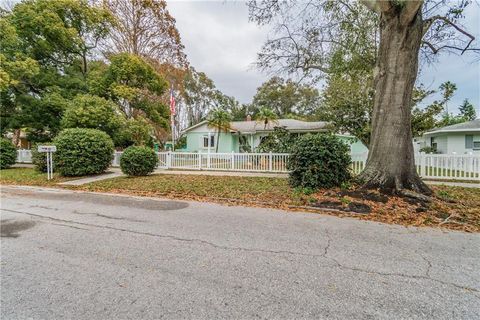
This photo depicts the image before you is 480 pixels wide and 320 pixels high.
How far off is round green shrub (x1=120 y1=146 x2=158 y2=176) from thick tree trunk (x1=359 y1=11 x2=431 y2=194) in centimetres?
916

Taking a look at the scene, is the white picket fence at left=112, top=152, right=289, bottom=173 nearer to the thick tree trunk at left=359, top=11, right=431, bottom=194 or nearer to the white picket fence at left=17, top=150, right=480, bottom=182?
the white picket fence at left=17, top=150, right=480, bottom=182

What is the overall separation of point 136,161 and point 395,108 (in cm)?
1017

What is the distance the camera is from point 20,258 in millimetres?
3295

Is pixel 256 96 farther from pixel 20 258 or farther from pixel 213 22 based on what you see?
pixel 20 258

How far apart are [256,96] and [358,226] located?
37.7 m

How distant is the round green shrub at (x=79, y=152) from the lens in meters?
11.0

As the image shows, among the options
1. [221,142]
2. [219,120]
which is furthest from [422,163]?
[221,142]

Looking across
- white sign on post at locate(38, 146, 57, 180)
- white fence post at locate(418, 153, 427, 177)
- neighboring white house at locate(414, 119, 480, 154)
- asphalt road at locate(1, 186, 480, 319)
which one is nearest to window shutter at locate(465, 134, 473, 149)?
neighboring white house at locate(414, 119, 480, 154)

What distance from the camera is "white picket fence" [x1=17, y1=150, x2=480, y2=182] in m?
9.49

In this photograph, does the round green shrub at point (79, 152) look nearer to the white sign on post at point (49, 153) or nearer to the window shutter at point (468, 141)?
the white sign on post at point (49, 153)

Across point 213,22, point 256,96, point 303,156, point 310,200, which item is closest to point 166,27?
point 213,22

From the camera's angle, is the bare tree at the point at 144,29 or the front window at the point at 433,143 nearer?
the bare tree at the point at 144,29

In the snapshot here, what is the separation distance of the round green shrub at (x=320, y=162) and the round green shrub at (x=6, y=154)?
18630 millimetres

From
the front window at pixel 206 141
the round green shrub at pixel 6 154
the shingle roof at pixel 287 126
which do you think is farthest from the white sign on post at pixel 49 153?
the shingle roof at pixel 287 126
